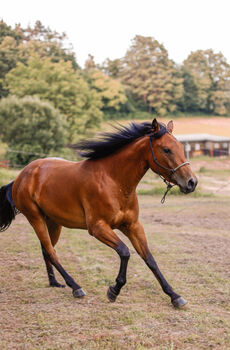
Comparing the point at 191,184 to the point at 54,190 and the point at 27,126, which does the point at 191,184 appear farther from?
the point at 27,126

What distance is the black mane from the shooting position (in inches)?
165

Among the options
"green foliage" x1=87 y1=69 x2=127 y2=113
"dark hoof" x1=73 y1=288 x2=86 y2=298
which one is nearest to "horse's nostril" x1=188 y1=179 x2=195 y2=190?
"dark hoof" x1=73 y1=288 x2=86 y2=298

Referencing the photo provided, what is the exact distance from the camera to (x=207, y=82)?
5884 centimetres

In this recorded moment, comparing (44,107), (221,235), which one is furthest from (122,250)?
(44,107)

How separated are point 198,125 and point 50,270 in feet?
166

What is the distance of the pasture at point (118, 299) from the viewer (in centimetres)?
322

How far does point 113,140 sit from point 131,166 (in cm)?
39

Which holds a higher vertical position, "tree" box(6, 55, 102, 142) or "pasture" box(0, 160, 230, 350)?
"tree" box(6, 55, 102, 142)

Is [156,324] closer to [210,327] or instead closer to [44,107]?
[210,327]

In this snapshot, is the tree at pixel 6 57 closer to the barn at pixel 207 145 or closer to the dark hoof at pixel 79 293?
the barn at pixel 207 145

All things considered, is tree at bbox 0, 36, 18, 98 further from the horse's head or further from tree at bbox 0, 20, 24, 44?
the horse's head

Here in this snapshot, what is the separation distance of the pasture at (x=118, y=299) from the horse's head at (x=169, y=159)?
4.29 ft

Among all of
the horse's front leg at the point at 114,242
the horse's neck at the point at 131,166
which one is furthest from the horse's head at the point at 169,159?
the horse's front leg at the point at 114,242

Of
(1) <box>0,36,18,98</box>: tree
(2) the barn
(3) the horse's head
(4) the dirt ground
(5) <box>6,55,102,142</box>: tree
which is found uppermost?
(1) <box>0,36,18,98</box>: tree
